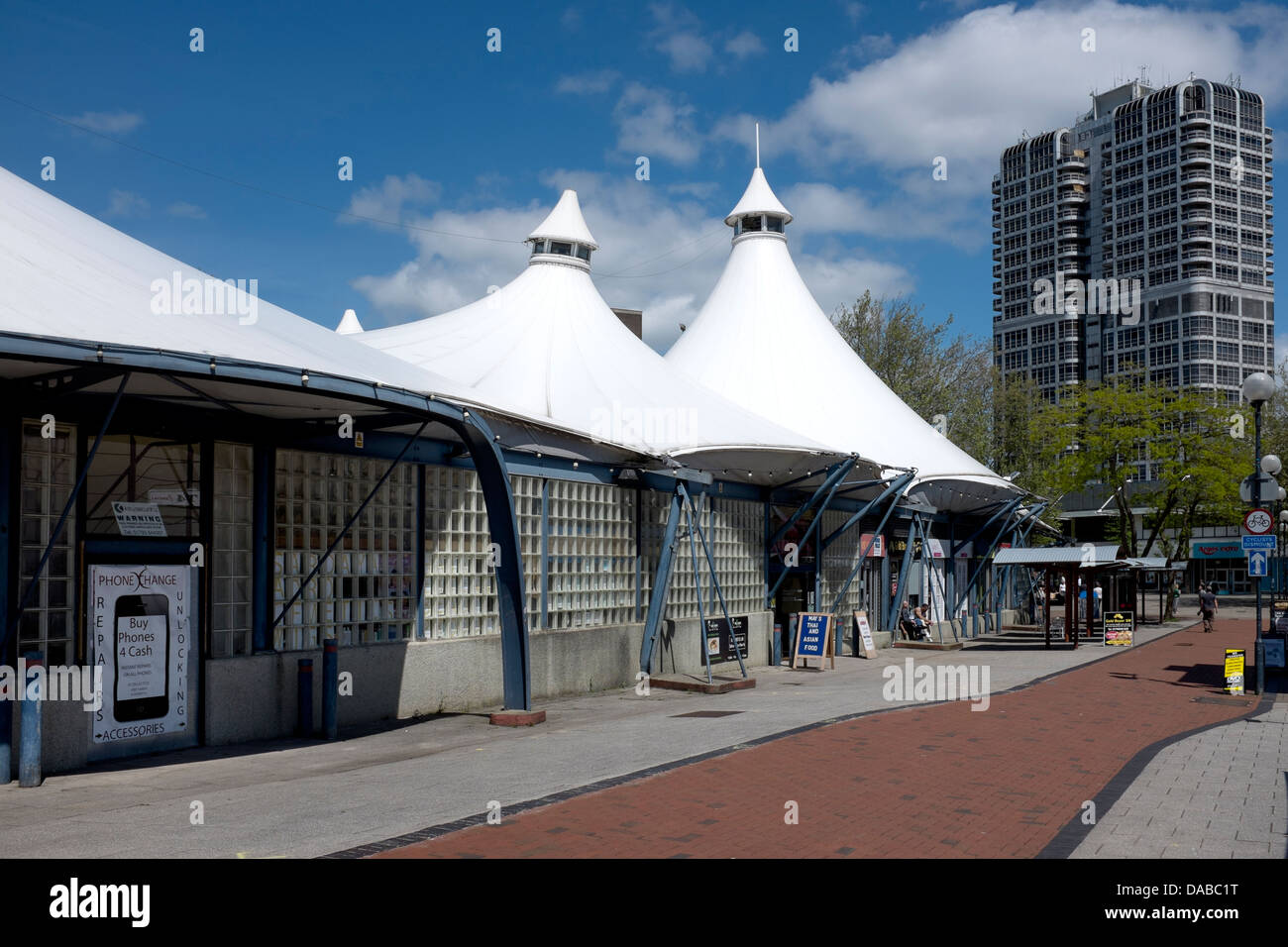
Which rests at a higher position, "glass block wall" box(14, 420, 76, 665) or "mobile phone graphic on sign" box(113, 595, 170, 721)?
"glass block wall" box(14, 420, 76, 665)

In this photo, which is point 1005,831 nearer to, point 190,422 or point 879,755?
point 879,755

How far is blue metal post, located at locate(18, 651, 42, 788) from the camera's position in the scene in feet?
35.8

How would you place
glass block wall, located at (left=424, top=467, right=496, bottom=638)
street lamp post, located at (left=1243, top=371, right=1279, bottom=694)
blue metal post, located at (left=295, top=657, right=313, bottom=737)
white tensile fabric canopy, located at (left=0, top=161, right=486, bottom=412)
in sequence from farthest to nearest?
street lamp post, located at (left=1243, top=371, right=1279, bottom=694) < glass block wall, located at (left=424, top=467, right=496, bottom=638) < blue metal post, located at (left=295, top=657, right=313, bottom=737) < white tensile fabric canopy, located at (left=0, top=161, right=486, bottom=412)

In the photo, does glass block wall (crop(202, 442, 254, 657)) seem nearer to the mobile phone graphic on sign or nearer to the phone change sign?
the phone change sign

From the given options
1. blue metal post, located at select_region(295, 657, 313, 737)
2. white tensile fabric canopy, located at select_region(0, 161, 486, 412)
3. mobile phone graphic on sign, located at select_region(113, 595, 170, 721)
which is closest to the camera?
white tensile fabric canopy, located at select_region(0, 161, 486, 412)

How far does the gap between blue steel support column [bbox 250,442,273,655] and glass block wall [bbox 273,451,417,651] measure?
190mm

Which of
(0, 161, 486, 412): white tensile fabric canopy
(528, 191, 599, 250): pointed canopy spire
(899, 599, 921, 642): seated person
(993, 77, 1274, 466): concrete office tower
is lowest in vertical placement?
(899, 599, 921, 642): seated person

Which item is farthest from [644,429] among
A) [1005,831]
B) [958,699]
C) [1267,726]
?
[1005,831]

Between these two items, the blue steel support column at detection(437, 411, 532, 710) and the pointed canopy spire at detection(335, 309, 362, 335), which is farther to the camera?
the pointed canopy spire at detection(335, 309, 362, 335)

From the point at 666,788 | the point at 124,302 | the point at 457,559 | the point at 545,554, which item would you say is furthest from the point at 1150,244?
the point at 124,302

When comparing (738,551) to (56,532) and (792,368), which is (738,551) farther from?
(56,532)

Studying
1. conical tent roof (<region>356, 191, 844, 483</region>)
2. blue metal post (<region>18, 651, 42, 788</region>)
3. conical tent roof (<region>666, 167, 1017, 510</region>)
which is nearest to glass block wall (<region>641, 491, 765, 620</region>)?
conical tent roof (<region>356, 191, 844, 483</region>)

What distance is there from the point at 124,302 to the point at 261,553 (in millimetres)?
4130

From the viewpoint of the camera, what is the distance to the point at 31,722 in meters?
11.0
